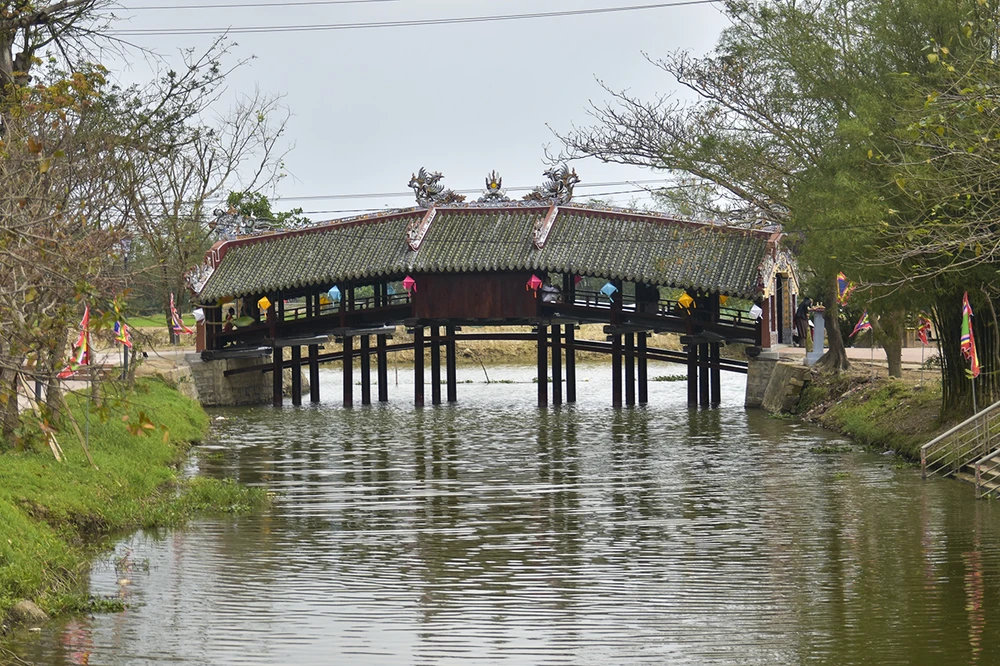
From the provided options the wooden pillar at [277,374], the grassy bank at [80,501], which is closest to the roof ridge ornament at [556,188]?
the wooden pillar at [277,374]

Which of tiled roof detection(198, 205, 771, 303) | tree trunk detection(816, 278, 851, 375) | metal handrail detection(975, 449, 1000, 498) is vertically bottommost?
metal handrail detection(975, 449, 1000, 498)

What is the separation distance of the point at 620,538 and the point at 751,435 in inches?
503

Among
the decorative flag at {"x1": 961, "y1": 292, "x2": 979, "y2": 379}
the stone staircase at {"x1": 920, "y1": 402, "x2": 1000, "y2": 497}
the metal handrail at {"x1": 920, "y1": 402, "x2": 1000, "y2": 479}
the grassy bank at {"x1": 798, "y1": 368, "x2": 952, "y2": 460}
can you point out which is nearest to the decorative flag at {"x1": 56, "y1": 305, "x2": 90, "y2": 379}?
the stone staircase at {"x1": 920, "y1": 402, "x2": 1000, "y2": 497}

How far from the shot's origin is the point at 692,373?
36.5 m

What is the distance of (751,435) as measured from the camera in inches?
1128

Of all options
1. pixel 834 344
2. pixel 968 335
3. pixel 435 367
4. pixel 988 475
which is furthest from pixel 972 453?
pixel 435 367

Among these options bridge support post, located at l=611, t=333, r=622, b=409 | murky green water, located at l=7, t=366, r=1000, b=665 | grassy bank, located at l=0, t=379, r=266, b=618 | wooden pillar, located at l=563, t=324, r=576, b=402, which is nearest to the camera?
murky green water, located at l=7, t=366, r=1000, b=665

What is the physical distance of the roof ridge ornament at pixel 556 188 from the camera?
3775 cm

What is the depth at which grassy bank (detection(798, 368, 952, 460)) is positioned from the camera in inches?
942

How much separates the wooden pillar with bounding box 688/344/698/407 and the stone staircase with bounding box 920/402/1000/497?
1410cm

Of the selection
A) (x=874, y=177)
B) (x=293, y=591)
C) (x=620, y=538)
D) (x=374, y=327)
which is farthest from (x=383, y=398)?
(x=293, y=591)

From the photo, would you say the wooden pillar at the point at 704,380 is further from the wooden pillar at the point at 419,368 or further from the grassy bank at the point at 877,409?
the wooden pillar at the point at 419,368

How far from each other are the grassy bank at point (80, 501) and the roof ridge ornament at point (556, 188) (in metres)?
16.4

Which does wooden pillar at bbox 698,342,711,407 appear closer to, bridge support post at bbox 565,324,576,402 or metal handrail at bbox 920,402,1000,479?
bridge support post at bbox 565,324,576,402
